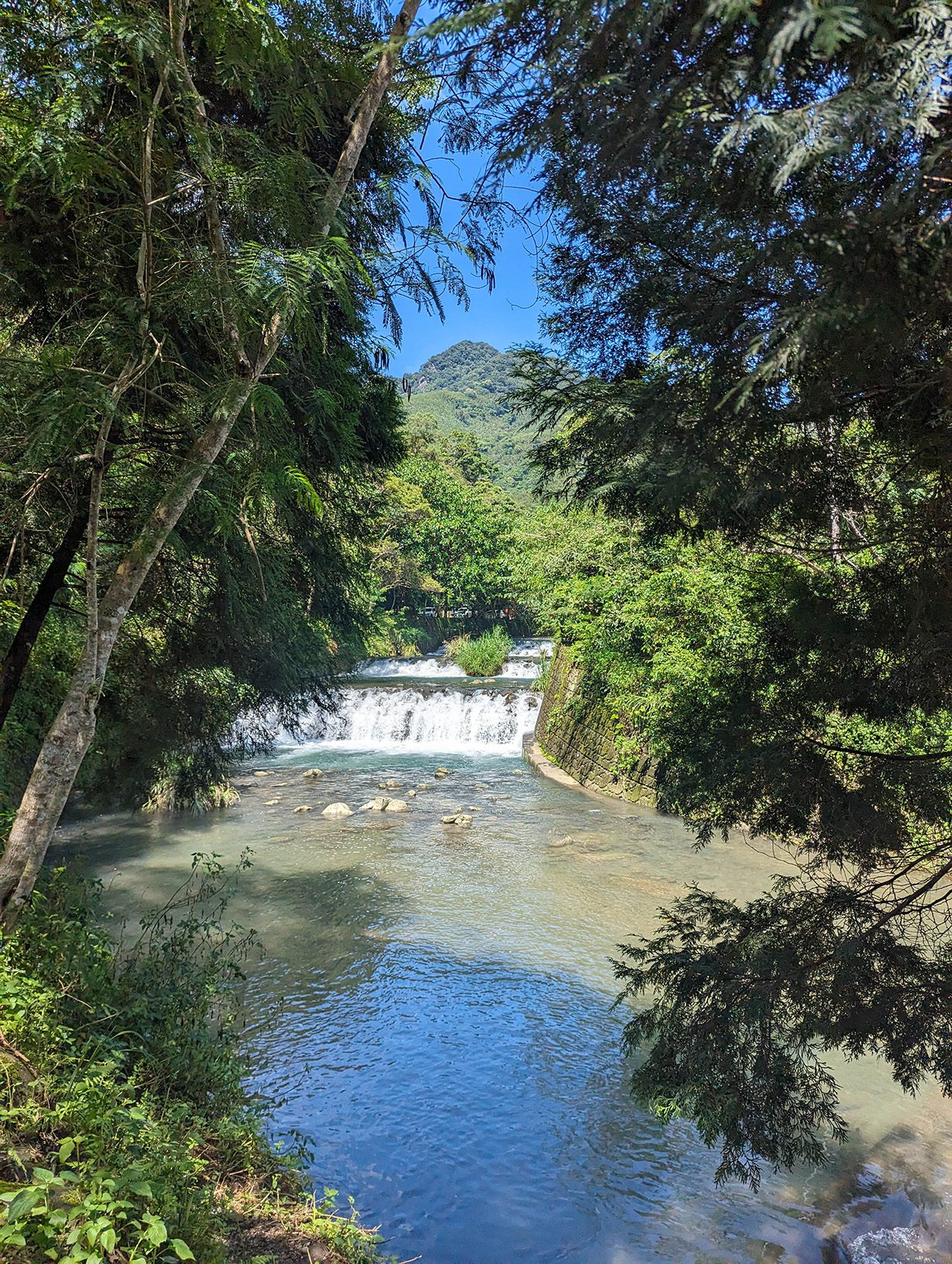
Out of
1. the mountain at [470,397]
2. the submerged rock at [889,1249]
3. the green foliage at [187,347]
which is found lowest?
the submerged rock at [889,1249]

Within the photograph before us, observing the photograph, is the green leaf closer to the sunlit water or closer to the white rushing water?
the sunlit water

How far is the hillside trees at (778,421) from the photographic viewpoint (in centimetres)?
216

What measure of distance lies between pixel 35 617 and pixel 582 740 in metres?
10.8

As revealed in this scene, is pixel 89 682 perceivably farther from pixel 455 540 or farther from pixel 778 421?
pixel 455 540

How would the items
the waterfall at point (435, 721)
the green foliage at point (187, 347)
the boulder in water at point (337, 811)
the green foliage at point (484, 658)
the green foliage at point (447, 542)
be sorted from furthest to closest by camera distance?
the green foliage at point (447, 542)
the green foliage at point (484, 658)
the waterfall at point (435, 721)
the boulder in water at point (337, 811)
the green foliage at point (187, 347)

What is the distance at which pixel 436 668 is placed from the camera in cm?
2859

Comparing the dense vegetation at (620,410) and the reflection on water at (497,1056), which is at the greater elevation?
the dense vegetation at (620,410)

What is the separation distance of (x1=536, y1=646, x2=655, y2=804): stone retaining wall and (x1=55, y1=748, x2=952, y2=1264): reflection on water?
1795mm

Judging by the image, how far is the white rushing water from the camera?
1029 inches

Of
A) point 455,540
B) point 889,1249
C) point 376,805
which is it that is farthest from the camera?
point 455,540

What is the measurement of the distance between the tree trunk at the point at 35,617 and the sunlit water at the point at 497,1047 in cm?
310

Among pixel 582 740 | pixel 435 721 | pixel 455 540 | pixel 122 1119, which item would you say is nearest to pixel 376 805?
pixel 582 740

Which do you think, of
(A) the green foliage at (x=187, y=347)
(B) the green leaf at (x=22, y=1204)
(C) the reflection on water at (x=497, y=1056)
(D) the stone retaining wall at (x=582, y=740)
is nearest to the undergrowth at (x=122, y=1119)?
(B) the green leaf at (x=22, y=1204)

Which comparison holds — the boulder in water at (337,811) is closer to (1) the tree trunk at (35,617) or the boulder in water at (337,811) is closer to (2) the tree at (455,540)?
(1) the tree trunk at (35,617)
